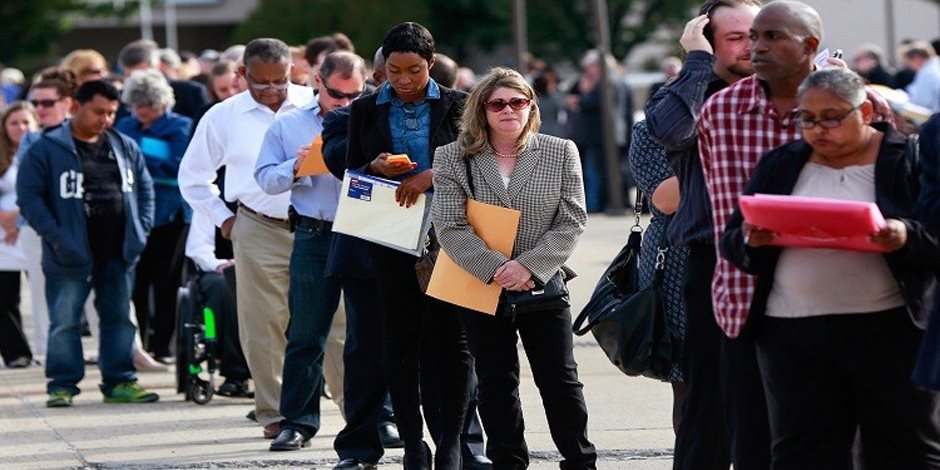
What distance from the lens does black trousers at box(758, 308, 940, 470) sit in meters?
5.48

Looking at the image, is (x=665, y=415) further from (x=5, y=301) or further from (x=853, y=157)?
(x=5, y=301)

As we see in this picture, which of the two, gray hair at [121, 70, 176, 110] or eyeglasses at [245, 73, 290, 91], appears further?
gray hair at [121, 70, 176, 110]

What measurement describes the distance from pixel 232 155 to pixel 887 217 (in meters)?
4.80

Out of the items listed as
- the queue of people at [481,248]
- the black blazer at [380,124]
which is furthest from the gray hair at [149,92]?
the black blazer at [380,124]

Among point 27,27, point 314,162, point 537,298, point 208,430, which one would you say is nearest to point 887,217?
point 537,298

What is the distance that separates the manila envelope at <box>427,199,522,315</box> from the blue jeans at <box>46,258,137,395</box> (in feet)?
13.3

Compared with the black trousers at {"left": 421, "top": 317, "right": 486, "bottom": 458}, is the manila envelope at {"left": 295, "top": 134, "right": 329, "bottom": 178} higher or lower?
higher

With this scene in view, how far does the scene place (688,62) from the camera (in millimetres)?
6547

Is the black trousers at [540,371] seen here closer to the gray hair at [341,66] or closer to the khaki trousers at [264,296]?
the gray hair at [341,66]


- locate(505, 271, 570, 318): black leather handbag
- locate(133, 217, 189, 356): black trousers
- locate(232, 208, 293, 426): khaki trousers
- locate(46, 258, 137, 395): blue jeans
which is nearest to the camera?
locate(505, 271, 570, 318): black leather handbag

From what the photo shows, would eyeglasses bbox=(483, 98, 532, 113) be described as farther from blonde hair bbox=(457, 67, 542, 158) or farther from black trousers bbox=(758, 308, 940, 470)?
Result: black trousers bbox=(758, 308, 940, 470)

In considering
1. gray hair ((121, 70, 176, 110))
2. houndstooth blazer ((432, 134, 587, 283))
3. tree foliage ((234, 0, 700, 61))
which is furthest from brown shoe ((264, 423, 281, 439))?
tree foliage ((234, 0, 700, 61))

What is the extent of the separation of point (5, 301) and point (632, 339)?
7.27 m

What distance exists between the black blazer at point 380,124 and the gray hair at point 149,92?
15.7ft
